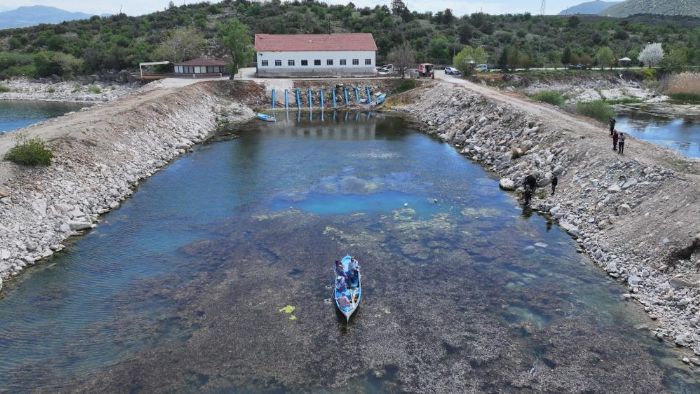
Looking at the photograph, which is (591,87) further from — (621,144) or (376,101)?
(621,144)

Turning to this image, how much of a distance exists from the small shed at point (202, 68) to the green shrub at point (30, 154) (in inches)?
1866

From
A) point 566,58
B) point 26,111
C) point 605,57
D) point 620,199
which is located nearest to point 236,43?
point 26,111

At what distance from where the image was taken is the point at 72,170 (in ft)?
102

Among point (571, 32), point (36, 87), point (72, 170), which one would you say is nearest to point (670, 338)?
point (72, 170)

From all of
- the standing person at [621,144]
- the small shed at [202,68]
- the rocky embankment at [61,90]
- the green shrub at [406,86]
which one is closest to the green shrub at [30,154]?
the standing person at [621,144]

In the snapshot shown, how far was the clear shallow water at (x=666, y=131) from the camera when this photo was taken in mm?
44125

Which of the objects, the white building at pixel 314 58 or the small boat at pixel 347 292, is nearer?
the small boat at pixel 347 292

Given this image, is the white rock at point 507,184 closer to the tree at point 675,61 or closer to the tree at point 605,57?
the tree at point 605,57

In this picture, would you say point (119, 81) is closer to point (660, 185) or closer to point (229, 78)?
point (229, 78)

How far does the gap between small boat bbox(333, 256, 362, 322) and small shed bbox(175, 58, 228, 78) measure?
61.2 meters

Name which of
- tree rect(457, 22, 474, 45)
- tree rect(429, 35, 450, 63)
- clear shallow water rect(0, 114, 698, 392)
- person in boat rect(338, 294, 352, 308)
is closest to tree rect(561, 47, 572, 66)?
tree rect(429, 35, 450, 63)

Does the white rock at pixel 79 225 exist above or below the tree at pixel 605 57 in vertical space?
below

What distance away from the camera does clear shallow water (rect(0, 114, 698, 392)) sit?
1642 centimetres

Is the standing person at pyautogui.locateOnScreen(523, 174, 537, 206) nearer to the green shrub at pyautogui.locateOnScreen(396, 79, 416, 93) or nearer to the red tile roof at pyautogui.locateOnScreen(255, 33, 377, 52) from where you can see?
the green shrub at pyautogui.locateOnScreen(396, 79, 416, 93)
